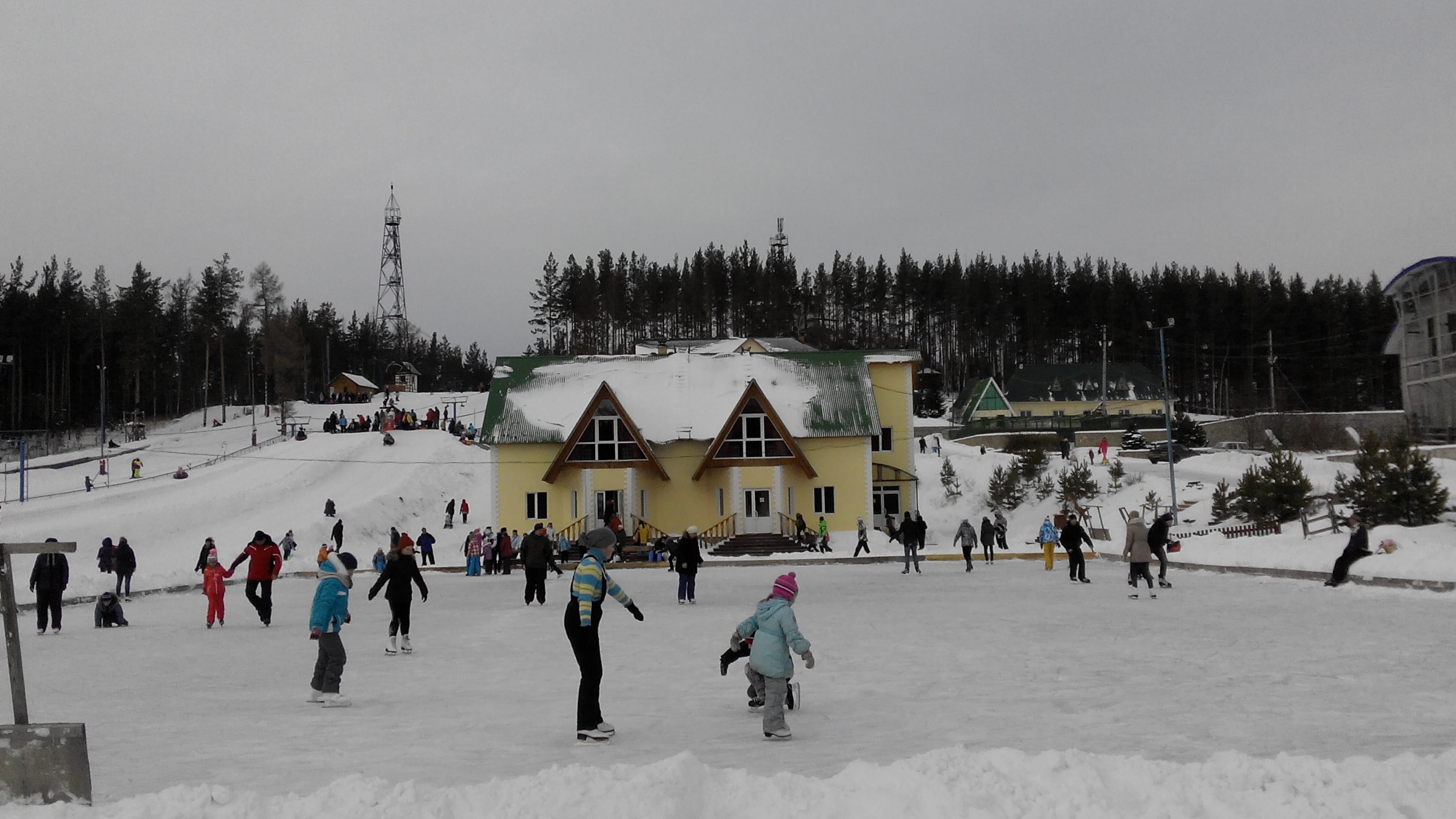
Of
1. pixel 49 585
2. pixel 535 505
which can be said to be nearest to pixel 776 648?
pixel 49 585

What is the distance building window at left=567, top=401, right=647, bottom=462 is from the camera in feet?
150

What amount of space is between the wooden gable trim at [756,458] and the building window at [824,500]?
202cm

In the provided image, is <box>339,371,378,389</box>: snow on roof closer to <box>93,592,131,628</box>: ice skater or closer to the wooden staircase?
the wooden staircase

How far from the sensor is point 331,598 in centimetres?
1059

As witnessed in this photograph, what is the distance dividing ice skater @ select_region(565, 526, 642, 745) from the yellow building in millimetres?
35655

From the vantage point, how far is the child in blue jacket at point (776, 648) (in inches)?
328

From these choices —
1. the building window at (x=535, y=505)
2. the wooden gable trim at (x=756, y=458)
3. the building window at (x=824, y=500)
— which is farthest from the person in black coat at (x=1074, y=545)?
the building window at (x=535, y=505)

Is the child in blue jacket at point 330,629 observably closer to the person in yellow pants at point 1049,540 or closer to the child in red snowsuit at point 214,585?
the child in red snowsuit at point 214,585

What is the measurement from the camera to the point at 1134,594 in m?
19.5

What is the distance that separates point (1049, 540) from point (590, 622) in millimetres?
23131

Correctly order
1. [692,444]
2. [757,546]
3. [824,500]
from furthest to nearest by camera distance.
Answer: [824,500] < [692,444] < [757,546]

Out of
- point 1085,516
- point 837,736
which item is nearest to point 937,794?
point 837,736

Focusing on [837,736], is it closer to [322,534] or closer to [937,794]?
[937,794]

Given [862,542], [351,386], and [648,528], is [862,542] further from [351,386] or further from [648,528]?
[351,386]
